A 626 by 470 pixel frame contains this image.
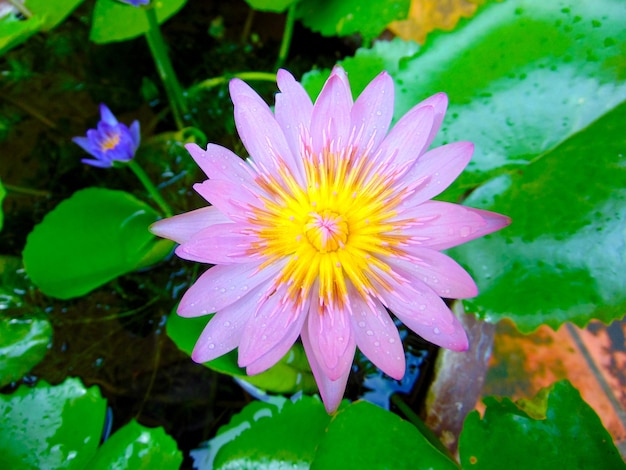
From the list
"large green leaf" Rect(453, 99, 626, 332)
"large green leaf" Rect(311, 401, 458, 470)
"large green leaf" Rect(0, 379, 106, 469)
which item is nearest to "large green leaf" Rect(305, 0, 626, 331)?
"large green leaf" Rect(453, 99, 626, 332)

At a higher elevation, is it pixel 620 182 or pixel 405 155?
pixel 405 155

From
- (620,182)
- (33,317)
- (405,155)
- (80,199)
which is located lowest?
(33,317)

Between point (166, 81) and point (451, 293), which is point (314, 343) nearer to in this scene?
point (451, 293)

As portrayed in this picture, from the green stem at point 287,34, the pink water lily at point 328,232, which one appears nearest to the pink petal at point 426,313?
the pink water lily at point 328,232

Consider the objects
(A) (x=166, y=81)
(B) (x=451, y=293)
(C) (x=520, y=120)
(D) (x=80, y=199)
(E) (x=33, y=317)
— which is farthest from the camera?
(A) (x=166, y=81)

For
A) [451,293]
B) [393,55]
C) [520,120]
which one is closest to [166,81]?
[393,55]

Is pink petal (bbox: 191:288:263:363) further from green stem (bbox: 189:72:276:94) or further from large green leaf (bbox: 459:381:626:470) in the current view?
green stem (bbox: 189:72:276:94)

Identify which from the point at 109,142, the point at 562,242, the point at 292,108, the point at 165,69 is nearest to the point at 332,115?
the point at 292,108
